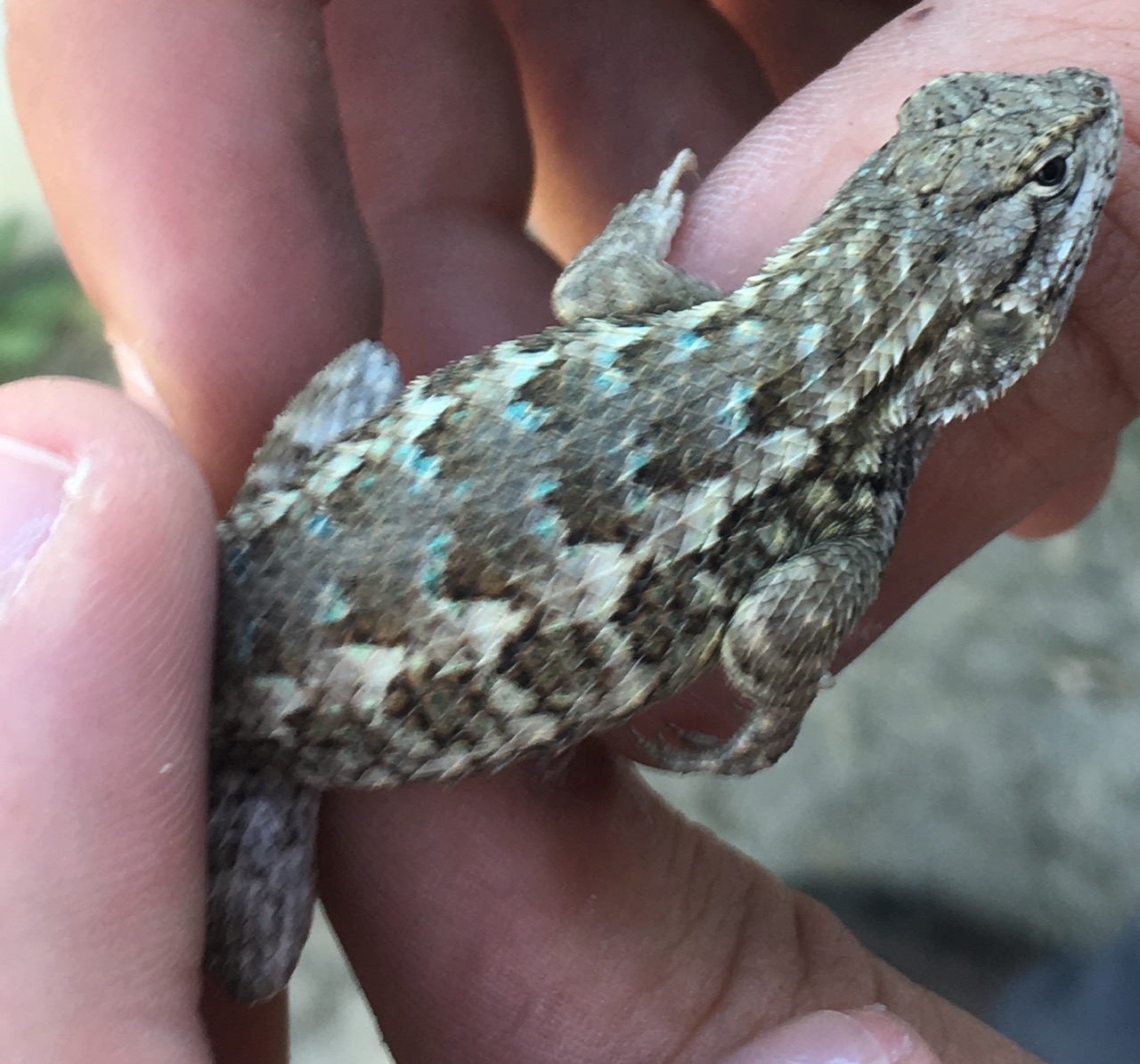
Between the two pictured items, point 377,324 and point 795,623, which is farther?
point 377,324

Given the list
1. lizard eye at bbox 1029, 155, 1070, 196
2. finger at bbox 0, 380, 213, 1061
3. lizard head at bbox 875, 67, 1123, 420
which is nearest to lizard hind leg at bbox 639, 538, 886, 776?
lizard head at bbox 875, 67, 1123, 420

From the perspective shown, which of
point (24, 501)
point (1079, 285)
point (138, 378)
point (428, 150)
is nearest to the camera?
point (24, 501)

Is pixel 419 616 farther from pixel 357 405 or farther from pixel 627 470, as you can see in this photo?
pixel 357 405

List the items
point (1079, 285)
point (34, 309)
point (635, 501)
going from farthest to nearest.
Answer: point (34, 309), point (1079, 285), point (635, 501)

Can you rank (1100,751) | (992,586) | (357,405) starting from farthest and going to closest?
(992,586) < (1100,751) < (357,405)

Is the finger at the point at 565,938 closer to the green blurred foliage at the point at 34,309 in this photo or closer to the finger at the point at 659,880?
the finger at the point at 659,880

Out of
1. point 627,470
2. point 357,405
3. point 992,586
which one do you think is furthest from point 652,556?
point 992,586

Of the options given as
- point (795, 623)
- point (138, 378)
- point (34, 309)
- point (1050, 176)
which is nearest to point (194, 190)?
point (138, 378)

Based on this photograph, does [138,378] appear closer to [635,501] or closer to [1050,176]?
[635,501]
